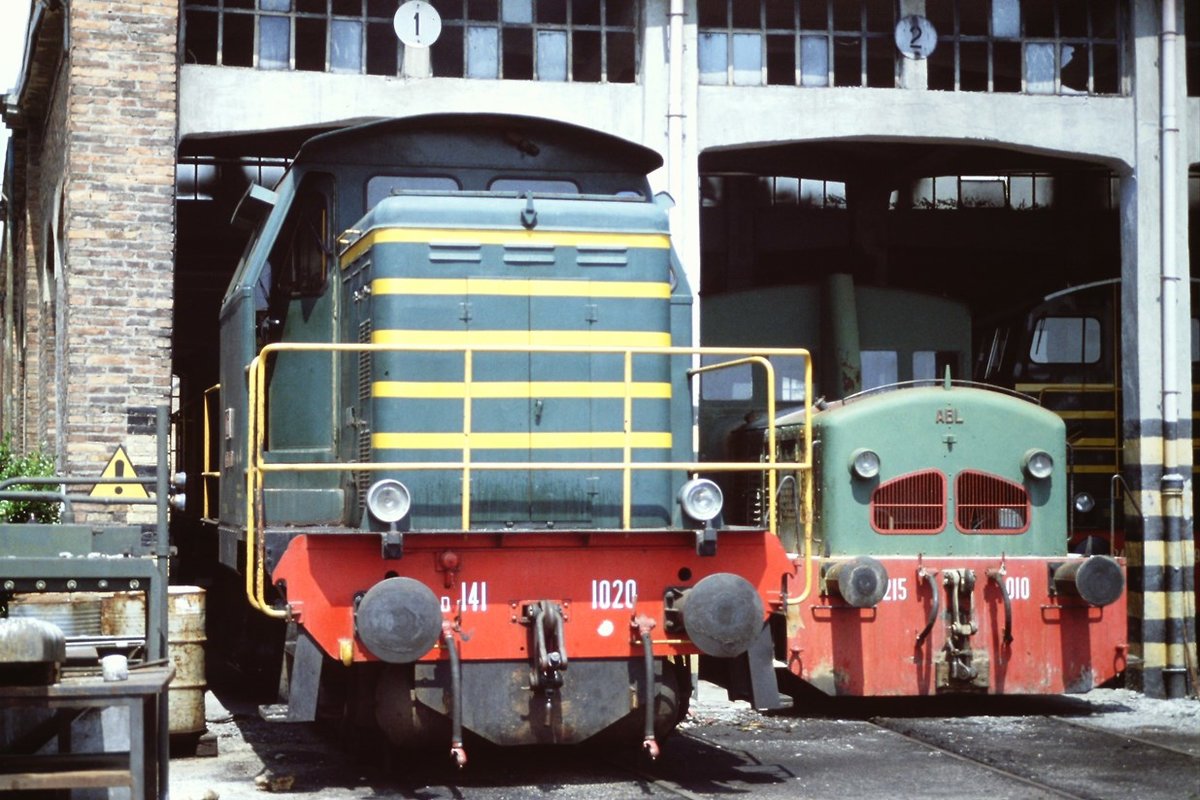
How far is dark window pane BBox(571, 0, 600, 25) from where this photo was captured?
11109 mm

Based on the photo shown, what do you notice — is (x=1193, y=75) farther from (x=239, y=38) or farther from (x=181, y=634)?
(x=181, y=634)

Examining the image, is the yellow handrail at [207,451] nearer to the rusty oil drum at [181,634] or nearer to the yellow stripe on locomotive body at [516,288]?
the rusty oil drum at [181,634]

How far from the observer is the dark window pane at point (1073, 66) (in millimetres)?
11680

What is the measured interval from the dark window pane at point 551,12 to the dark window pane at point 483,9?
10.7 inches

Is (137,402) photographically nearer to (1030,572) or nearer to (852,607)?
(852,607)

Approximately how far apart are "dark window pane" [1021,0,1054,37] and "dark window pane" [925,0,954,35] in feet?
1.70

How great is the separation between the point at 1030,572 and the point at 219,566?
5.05 meters

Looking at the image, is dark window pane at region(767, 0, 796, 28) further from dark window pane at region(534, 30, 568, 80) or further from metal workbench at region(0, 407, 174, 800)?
metal workbench at region(0, 407, 174, 800)

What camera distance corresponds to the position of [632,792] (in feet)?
22.7

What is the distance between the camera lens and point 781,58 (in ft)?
37.9

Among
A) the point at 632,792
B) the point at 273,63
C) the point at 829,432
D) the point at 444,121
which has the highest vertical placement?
the point at 273,63

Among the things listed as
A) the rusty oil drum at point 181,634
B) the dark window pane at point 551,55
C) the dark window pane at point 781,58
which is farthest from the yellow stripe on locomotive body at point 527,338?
the dark window pane at point 781,58

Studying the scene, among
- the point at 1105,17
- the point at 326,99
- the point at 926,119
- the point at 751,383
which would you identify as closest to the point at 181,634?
the point at 326,99

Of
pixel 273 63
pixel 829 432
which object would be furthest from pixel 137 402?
pixel 829 432
